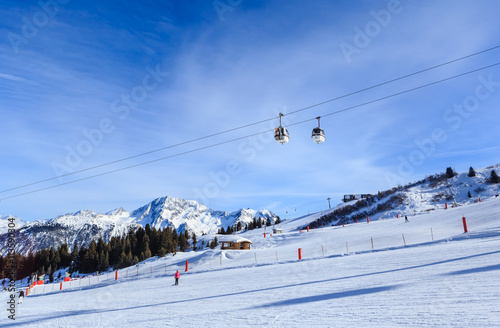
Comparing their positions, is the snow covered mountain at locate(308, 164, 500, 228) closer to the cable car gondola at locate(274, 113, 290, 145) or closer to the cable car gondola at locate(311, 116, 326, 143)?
the cable car gondola at locate(311, 116, 326, 143)

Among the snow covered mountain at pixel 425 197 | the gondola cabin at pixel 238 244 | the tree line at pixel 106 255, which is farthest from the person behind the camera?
the tree line at pixel 106 255

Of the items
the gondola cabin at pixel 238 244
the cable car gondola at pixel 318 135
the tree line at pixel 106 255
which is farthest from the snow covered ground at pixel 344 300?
the tree line at pixel 106 255

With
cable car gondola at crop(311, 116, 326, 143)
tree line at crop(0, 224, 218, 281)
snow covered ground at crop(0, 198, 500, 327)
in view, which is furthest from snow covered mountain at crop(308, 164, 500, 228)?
cable car gondola at crop(311, 116, 326, 143)

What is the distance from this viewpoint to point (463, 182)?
101250 millimetres

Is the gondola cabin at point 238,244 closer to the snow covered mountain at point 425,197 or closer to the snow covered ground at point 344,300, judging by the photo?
the snow covered ground at point 344,300

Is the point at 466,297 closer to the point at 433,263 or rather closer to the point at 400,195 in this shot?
the point at 433,263

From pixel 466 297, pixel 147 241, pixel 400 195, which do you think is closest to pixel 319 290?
pixel 466 297

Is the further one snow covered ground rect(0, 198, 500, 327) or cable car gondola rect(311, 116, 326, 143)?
cable car gondola rect(311, 116, 326, 143)

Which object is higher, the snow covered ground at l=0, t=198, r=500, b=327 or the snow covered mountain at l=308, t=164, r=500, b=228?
the snow covered mountain at l=308, t=164, r=500, b=228

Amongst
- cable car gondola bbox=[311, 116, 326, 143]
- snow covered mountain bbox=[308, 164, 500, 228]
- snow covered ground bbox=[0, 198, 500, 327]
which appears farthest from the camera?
snow covered mountain bbox=[308, 164, 500, 228]

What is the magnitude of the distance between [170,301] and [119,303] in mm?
3708

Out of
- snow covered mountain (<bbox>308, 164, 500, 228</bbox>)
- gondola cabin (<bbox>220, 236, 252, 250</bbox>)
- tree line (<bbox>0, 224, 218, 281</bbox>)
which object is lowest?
tree line (<bbox>0, 224, 218, 281</bbox>)

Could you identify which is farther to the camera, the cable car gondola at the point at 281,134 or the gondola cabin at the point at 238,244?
the gondola cabin at the point at 238,244

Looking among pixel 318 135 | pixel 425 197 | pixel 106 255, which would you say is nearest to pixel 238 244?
pixel 318 135
